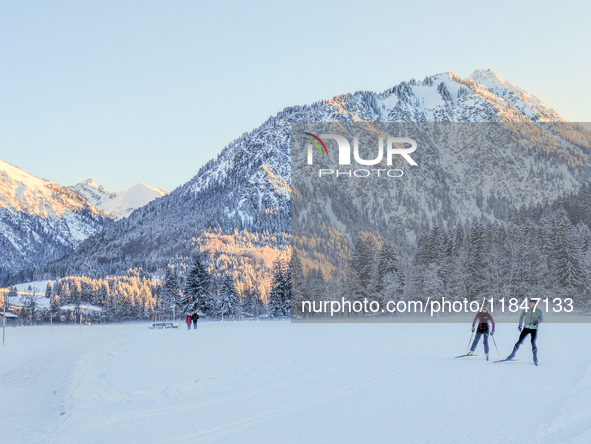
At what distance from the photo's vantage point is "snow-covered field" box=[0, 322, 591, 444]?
305 inches

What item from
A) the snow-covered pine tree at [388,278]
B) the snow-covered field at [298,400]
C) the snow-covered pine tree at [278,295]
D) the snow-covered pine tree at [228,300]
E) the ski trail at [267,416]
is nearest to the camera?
the ski trail at [267,416]

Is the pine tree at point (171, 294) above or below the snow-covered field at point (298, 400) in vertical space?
below

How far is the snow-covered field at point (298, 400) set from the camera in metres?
7.75

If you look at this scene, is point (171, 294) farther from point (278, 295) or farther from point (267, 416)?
point (267, 416)

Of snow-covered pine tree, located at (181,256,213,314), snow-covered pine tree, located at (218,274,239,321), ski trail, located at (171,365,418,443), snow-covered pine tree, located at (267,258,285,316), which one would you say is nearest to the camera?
ski trail, located at (171,365,418,443)

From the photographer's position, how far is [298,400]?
1018cm

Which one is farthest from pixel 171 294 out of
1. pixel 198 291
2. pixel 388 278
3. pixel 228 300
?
pixel 388 278

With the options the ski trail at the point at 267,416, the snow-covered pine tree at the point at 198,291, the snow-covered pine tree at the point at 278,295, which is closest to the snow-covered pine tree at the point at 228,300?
the snow-covered pine tree at the point at 278,295

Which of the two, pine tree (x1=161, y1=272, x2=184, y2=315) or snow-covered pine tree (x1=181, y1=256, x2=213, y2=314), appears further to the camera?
pine tree (x1=161, y1=272, x2=184, y2=315)

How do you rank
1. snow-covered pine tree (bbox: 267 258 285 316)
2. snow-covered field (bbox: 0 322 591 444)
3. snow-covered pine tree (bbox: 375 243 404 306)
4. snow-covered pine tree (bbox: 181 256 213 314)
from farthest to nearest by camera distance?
snow-covered pine tree (bbox: 267 258 285 316)
snow-covered pine tree (bbox: 181 256 213 314)
snow-covered pine tree (bbox: 375 243 404 306)
snow-covered field (bbox: 0 322 591 444)

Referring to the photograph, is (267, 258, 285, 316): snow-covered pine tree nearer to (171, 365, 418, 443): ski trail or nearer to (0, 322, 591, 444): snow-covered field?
(0, 322, 591, 444): snow-covered field

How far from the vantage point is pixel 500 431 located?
768cm

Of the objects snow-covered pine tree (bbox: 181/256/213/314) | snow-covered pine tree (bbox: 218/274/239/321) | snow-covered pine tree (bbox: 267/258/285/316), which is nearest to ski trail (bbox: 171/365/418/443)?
snow-covered pine tree (bbox: 181/256/213/314)

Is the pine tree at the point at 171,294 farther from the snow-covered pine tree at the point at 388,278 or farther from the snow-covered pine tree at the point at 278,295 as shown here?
the snow-covered pine tree at the point at 388,278
